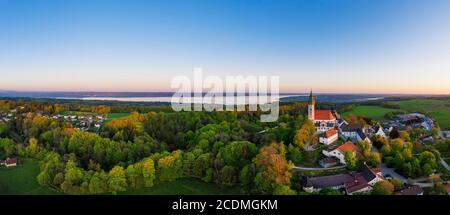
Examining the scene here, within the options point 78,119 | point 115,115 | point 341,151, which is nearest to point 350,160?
point 341,151

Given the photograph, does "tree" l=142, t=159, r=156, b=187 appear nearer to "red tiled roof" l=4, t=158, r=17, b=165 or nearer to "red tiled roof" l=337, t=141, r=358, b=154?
"red tiled roof" l=4, t=158, r=17, b=165

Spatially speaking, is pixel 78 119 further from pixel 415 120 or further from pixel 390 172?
pixel 415 120

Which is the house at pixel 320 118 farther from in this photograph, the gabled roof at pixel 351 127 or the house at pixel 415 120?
the house at pixel 415 120

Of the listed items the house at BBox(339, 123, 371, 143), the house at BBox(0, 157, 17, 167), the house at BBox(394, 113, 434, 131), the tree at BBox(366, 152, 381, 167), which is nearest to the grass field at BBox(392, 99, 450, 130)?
the house at BBox(394, 113, 434, 131)

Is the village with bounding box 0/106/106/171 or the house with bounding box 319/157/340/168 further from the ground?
the village with bounding box 0/106/106/171

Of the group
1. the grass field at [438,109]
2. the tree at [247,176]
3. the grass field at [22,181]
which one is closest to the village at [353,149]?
the grass field at [438,109]
